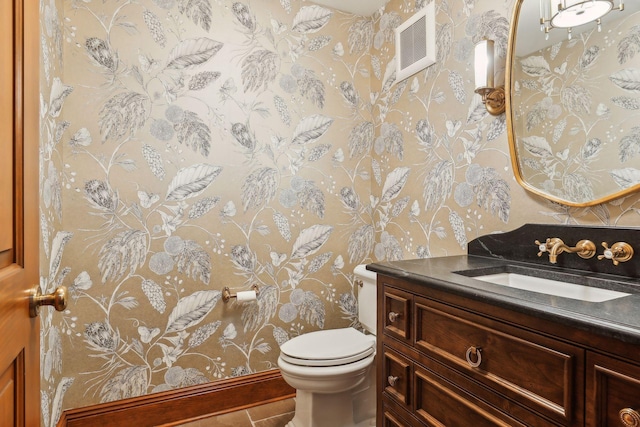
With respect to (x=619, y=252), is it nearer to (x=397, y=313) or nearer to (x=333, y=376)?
(x=397, y=313)

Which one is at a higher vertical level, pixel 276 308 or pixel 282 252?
pixel 282 252

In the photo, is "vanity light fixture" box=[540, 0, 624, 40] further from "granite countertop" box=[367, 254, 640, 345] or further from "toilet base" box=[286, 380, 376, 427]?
"toilet base" box=[286, 380, 376, 427]

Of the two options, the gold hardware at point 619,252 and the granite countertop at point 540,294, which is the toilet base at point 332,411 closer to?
the granite countertop at point 540,294

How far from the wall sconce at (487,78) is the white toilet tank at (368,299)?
1055 millimetres

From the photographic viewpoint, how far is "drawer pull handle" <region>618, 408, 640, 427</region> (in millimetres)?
657

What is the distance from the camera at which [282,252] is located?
2.24 meters

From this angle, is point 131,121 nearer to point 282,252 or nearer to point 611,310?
point 282,252

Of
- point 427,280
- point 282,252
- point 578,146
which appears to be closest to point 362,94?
point 282,252

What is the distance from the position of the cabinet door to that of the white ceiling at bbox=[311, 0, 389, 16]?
2.34 m

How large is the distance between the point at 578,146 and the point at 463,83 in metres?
0.66

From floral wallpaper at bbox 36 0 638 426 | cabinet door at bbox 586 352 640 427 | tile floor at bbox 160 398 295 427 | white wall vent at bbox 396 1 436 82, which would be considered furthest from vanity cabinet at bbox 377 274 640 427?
white wall vent at bbox 396 1 436 82

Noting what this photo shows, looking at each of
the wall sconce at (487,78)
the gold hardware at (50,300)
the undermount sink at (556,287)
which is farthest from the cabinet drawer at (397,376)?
the wall sconce at (487,78)

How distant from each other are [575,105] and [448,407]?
1172 mm

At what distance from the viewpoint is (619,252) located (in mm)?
1144
